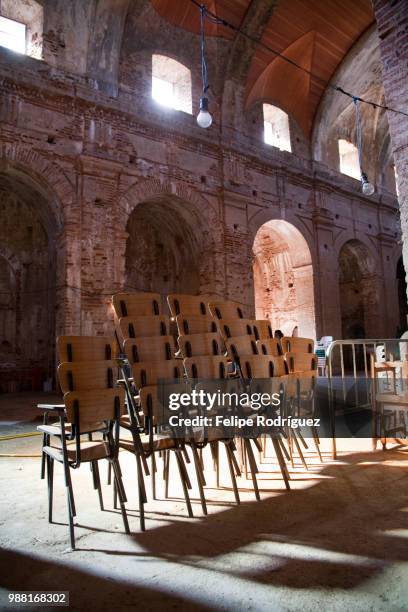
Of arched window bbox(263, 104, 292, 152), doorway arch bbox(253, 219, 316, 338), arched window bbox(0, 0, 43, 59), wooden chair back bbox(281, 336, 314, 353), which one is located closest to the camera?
wooden chair back bbox(281, 336, 314, 353)

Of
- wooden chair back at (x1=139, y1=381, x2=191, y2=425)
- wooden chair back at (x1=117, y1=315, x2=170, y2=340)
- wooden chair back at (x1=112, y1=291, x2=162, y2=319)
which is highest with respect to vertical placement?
wooden chair back at (x1=112, y1=291, x2=162, y2=319)

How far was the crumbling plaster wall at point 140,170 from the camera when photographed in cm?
962

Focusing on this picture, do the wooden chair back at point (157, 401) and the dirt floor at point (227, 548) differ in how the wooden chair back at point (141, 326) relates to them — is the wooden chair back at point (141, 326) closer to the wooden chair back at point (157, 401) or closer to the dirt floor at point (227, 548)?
the wooden chair back at point (157, 401)

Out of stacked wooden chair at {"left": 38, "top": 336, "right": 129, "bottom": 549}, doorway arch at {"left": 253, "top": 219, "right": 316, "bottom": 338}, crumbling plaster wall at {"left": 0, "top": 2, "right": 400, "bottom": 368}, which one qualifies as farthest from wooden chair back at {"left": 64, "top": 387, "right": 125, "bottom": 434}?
doorway arch at {"left": 253, "top": 219, "right": 316, "bottom": 338}

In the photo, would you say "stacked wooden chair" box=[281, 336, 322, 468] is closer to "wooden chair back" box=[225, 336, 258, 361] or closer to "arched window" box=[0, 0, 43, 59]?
"wooden chair back" box=[225, 336, 258, 361]

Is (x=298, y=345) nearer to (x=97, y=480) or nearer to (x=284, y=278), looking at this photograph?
(x=97, y=480)

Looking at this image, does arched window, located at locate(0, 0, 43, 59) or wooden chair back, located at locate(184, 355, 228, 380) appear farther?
arched window, located at locate(0, 0, 43, 59)

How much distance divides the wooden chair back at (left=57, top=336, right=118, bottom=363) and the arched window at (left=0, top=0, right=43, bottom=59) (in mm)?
9636

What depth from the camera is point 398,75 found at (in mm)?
5641

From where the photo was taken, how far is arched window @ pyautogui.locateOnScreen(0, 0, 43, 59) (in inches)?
399

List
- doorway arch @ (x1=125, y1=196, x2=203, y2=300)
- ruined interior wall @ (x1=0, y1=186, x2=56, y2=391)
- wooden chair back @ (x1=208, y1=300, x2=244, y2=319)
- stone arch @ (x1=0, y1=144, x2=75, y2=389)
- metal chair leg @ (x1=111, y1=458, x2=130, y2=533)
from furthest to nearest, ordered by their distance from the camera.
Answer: doorway arch @ (x1=125, y1=196, x2=203, y2=300)
ruined interior wall @ (x1=0, y1=186, x2=56, y2=391)
stone arch @ (x1=0, y1=144, x2=75, y2=389)
wooden chair back @ (x1=208, y1=300, x2=244, y2=319)
metal chair leg @ (x1=111, y1=458, x2=130, y2=533)

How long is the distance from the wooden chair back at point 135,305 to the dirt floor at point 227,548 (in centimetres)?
146

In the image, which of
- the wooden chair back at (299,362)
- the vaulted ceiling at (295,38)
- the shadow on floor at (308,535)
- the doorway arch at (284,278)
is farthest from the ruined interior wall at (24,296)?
the shadow on floor at (308,535)

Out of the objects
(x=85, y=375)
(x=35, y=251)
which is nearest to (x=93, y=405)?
(x=85, y=375)
